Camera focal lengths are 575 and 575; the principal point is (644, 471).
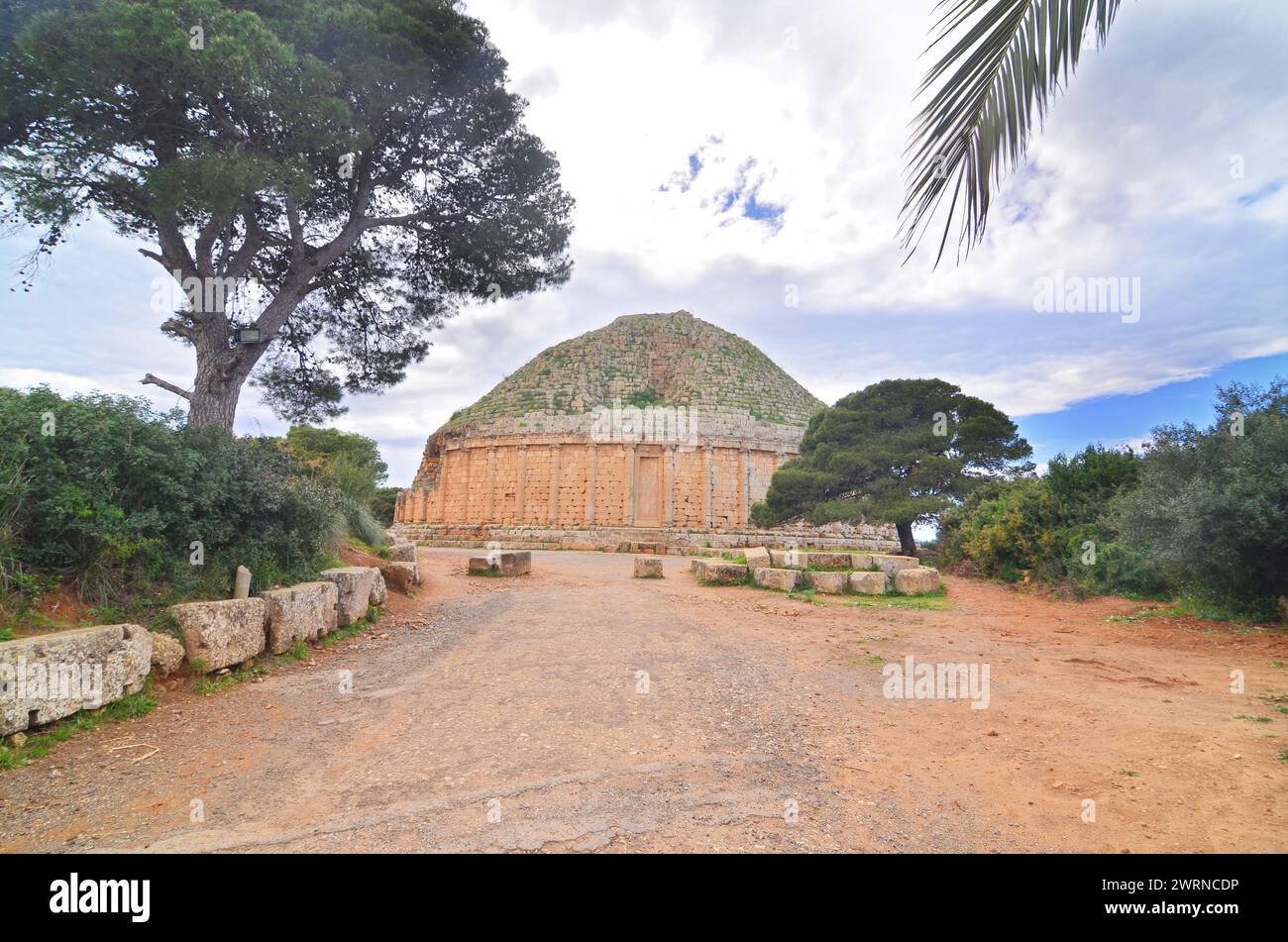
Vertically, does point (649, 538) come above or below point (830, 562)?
below

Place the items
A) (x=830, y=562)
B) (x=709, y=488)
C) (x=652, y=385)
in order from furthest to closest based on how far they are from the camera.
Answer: (x=652, y=385) → (x=709, y=488) → (x=830, y=562)

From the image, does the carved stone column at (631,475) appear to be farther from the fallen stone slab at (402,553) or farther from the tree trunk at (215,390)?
the tree trunk at (215,390)

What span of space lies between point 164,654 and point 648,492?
2633cm

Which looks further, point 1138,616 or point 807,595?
point 807,595

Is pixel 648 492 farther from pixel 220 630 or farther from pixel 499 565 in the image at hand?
pixel 220 630

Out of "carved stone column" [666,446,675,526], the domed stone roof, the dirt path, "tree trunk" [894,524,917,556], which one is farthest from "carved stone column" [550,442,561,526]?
the dirt path

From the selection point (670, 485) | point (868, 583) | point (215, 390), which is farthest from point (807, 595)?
point (670, 485)

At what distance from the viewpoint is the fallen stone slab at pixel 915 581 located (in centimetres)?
1139

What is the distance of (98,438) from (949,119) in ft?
22.8

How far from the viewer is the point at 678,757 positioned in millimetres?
3623

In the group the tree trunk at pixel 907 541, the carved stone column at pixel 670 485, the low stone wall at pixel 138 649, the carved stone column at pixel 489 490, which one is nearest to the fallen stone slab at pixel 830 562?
the tree trunk at pixel 907 541

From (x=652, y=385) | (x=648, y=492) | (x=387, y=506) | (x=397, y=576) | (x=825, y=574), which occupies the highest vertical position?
(x=652, y=385)

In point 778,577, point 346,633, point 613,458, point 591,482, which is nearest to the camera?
point 346,633

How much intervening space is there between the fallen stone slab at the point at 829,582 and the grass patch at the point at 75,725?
1025cm
